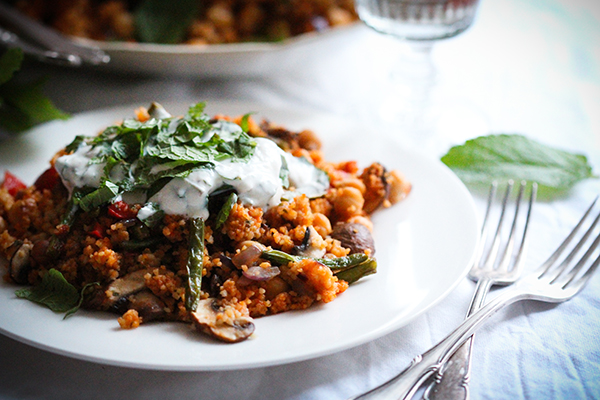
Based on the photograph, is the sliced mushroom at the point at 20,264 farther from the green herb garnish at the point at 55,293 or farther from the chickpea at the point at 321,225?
the chickpea at the point at 321,225

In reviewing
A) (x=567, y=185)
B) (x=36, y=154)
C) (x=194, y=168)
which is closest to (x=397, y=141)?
(x=567, y=185)

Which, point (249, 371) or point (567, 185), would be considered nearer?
point (249, 371)

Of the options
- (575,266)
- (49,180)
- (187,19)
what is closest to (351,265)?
(575,266)

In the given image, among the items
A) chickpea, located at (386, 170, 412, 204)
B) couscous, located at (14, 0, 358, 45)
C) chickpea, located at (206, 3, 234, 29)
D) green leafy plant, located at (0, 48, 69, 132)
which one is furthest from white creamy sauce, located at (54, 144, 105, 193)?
chickpea, located at (206, 3, 234, 29)

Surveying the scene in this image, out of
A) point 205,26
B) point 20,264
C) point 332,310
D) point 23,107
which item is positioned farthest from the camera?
point 205,26

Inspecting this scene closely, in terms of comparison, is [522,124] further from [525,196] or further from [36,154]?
[36,154]

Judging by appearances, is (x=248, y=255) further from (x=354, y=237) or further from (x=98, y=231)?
(x=98, y=231)
